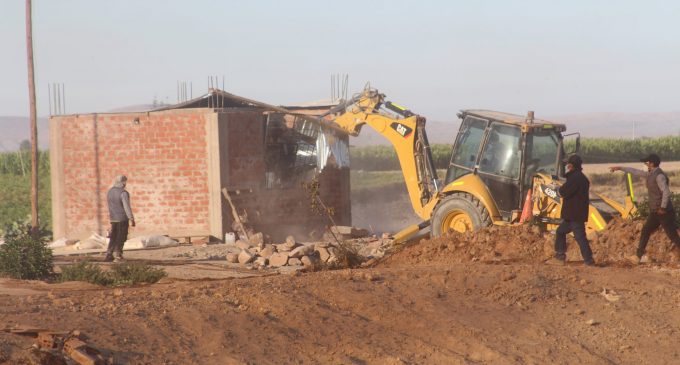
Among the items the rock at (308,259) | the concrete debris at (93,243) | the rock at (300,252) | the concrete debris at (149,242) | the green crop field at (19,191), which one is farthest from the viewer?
the green crop field at (19,191)

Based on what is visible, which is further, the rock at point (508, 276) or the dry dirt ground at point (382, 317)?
the rock at point (508, 276)

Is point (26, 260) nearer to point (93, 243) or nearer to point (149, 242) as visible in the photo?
point (149, 242)

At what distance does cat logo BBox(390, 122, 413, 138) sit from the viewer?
711 inches

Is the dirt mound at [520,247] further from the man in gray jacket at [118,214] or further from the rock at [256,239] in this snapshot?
the man in gray jacket at [118,214]

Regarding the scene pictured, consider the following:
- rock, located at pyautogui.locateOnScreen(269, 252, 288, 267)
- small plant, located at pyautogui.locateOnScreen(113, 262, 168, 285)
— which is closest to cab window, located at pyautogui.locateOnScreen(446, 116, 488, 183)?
rock, located at pyautogui.locateOnScreen(269, 252, 288, 267)

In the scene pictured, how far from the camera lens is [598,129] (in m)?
196

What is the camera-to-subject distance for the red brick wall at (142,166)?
66.7 ft

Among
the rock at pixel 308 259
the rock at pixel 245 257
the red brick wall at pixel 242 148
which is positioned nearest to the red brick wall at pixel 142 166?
the red brick wall at pixel 242 148

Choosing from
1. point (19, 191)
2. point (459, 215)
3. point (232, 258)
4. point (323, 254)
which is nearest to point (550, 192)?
point (459, 215)

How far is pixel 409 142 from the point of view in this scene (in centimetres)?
1803

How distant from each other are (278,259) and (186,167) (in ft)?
14.2

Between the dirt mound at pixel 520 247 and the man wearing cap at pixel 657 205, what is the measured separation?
0.78m

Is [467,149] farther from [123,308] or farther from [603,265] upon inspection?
[123,308]

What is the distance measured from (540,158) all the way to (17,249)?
8.57 metres
